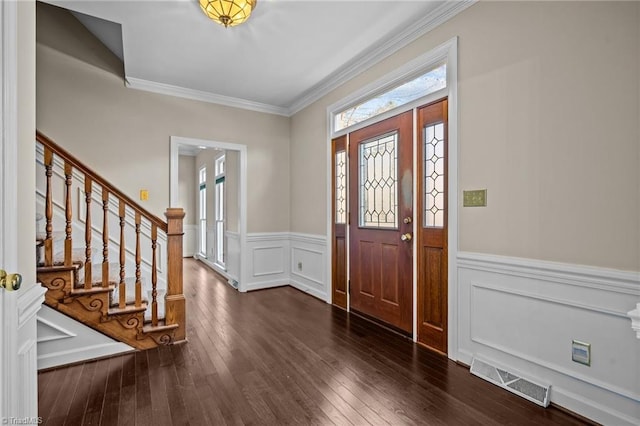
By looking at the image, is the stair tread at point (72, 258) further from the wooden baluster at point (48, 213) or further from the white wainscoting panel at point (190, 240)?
the white wainscoting panel at point (190, 240)

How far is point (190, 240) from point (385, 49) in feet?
21.6

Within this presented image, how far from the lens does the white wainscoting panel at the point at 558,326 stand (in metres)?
1.64

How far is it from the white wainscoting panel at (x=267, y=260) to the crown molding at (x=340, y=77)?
1.92 m

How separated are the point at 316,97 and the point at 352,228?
1.86m

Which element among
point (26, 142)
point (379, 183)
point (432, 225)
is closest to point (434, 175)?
point (432, 225)

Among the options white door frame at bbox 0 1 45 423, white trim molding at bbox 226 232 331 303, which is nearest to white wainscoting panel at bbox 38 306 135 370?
white door frame at bbox 0 1 45 423

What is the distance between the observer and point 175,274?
8.96 feet

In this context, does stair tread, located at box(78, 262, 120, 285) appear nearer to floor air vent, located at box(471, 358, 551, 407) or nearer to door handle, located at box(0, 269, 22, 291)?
door handle, located at box(0, 269, 22, 291)

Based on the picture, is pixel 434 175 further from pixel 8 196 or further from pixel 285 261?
pixel 285 261

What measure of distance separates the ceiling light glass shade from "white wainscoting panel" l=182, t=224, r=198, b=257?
628 centimetres

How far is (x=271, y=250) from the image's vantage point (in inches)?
189

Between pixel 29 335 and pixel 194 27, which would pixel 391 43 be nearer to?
pixel 194 27

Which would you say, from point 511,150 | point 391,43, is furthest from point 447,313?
point 391,43

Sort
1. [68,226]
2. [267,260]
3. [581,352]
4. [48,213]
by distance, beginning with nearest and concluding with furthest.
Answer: [581,352], [48,213], [68,226], [267,260]
